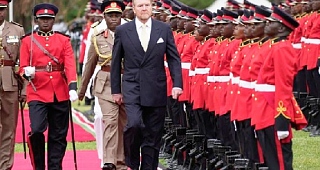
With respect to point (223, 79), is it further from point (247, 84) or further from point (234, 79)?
point (247, 84)

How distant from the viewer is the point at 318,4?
58.5ft

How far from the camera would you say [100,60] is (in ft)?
47.3

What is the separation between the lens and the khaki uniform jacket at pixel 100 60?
47.0 feet

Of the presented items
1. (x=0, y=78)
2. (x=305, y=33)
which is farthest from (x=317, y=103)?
(x=0, y=78)

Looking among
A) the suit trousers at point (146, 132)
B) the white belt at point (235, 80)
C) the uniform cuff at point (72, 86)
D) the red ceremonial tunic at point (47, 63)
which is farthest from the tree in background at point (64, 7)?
the suit trousers at point (146, 132)

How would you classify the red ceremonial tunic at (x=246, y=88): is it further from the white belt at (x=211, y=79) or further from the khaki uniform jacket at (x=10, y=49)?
the khaki uniform jacket at (x=10, y=49)

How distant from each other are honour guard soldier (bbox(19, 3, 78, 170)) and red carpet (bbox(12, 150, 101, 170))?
143 cm

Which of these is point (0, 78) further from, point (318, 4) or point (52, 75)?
point (318, 4)

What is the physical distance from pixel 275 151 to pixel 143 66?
1982 millimetres

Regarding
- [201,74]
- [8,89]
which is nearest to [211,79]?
[201,74]

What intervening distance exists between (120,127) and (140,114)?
6.40ft

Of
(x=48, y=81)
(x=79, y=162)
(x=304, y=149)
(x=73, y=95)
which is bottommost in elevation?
(x=79, y=162)

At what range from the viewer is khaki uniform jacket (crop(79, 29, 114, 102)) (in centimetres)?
1431

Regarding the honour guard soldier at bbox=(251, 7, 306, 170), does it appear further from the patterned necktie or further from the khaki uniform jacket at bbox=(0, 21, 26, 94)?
the khaki uniform jacket at bbox=(0, 21, 26, 94)
